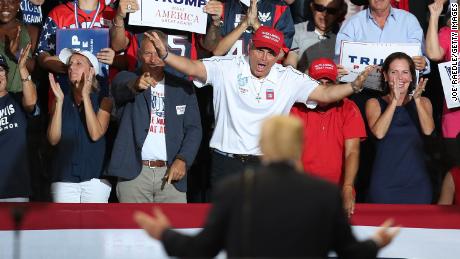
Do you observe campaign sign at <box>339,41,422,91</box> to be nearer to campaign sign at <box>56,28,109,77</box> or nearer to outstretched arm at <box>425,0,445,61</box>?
outstretched arm at <box>425,0,445,61</box>

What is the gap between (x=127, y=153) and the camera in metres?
8.75

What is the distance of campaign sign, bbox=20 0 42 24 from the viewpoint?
9.81 meters

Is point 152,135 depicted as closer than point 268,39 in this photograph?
No

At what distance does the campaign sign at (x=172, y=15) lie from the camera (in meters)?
9.20

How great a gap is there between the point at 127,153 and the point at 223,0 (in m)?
2.06

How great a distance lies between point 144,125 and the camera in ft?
28.9

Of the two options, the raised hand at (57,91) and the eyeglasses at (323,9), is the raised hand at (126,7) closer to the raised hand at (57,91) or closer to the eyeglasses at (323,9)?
the raised hand at (57,91)

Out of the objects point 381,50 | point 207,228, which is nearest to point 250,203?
point 207,228

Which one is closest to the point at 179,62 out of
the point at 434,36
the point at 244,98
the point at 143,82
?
the point at 143,82

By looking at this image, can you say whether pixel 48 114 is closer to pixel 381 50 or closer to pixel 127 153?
pixel 127 153

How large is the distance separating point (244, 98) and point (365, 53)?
1.43 metres

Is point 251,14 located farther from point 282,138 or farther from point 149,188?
point 282,138

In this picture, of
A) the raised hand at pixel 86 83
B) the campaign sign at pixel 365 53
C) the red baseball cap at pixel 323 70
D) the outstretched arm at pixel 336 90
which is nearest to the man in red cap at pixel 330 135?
the red baseball cap at pixel 323 70

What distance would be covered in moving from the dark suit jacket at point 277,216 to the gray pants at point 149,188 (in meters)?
4.07
